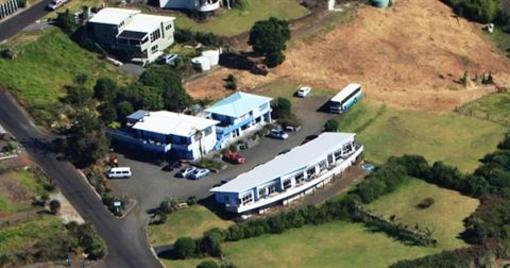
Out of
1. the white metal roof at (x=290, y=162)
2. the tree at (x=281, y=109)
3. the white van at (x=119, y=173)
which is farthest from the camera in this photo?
the tree at (x=281, y=109)

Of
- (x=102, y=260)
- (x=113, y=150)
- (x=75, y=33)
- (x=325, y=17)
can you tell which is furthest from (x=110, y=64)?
(x=102, y=260)

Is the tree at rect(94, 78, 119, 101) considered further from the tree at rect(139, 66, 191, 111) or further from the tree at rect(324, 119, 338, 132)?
the tree at rect(324, 119, 338, 132)

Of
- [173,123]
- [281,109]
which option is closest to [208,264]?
[173,123]

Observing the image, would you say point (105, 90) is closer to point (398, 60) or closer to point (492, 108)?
point (398, 60)

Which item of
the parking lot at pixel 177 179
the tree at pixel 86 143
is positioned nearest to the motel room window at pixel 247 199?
the parking lot at pixel 177 179

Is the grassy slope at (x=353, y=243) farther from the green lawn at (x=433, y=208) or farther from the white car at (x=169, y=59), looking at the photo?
the white car at (x=169, y=59)

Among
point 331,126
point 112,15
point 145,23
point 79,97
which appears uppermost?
point 112,15

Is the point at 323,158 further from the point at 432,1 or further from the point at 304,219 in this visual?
the point at 432,1
